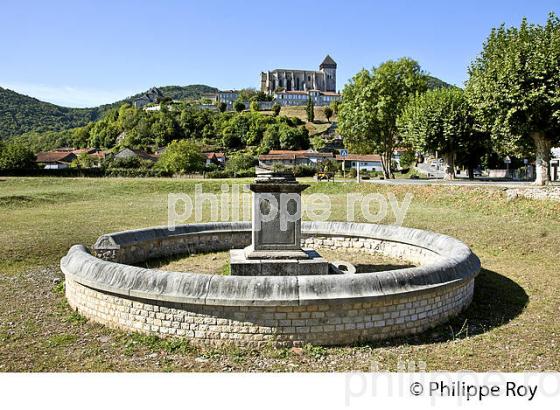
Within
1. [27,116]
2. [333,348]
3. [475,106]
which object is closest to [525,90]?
[475,106]

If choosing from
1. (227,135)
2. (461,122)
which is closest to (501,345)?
(461,122)

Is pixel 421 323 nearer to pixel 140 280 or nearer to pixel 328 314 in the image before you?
pixel 328 314

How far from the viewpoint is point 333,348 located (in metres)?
6.69

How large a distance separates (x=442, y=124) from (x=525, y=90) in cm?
1170

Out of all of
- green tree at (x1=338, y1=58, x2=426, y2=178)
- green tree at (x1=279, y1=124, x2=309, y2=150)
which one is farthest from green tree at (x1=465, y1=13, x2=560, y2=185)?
green tree at (x1=279, y1=124, x2=309, y2=150)

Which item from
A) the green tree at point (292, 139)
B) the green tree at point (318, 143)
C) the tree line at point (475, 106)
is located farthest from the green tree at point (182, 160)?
the green tree at point (318, 143)

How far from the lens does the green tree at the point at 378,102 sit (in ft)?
128

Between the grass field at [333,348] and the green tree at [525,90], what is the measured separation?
17.5ft

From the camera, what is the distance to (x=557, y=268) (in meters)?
11.6

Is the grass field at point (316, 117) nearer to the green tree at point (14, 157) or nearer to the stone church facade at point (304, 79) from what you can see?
the stone church facade at point (304, 79)

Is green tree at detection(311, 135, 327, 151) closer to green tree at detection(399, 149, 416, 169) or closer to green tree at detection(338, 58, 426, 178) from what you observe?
green tree at detection(399, 149, 416, 169)

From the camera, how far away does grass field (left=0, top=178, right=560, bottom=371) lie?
618cm

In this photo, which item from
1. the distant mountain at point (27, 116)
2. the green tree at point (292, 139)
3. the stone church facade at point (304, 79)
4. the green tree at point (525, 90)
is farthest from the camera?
the stone church facade at point (304, 79)

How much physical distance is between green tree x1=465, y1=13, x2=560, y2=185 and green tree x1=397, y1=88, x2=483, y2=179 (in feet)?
26.3
